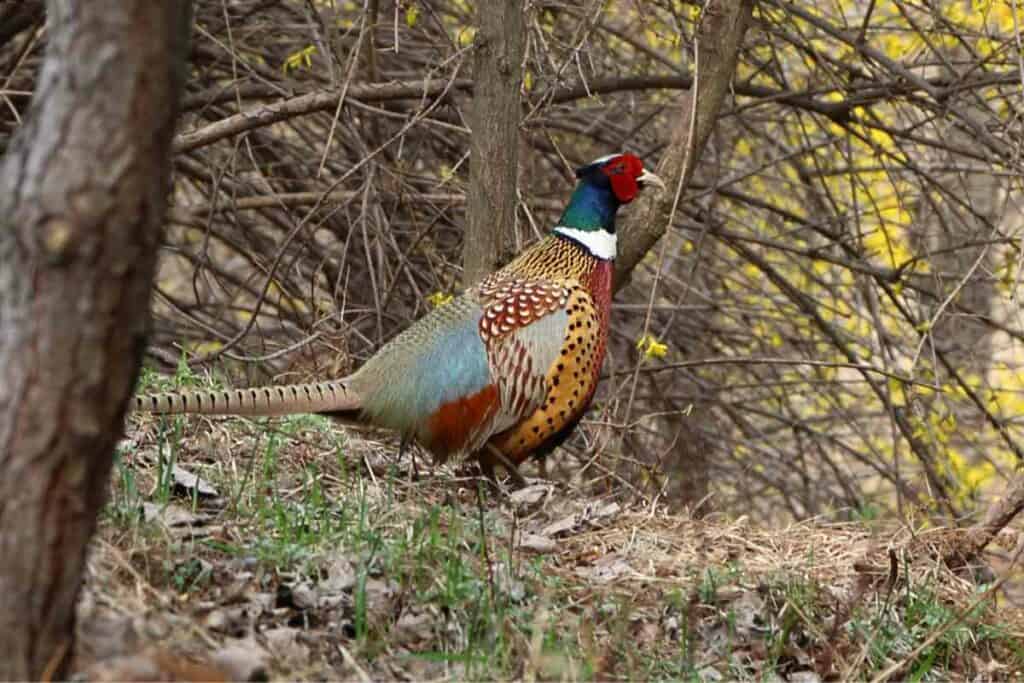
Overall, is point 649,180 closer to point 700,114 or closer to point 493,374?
point 700,114

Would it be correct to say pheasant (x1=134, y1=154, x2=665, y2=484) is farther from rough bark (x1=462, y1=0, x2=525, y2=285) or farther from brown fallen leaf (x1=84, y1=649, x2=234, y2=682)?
brown fallen leaf (x1=84, y1=649, x2=234, y2=682)

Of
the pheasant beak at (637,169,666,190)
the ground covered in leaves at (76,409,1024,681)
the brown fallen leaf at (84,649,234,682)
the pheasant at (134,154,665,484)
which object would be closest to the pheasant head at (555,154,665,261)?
the pheasant beak at (637,169,666,190)

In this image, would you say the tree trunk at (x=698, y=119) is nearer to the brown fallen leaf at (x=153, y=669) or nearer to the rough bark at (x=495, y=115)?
the rough bark at (x=495, y=115)

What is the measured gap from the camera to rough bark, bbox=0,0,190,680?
2.40 metres

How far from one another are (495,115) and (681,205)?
1564 millimetres

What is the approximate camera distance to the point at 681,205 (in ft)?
21.3

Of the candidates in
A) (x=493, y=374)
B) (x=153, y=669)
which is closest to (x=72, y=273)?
(x=153, y=669)

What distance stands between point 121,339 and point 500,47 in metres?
2.94

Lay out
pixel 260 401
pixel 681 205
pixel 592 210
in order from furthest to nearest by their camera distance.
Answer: pixel 681 205, pixel 592 210, pixel 260 401

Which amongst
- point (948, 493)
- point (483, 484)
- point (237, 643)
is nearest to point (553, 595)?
point (237, 643)

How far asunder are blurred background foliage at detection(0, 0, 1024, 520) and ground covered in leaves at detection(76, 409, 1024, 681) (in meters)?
0.96

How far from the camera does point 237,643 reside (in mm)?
3166

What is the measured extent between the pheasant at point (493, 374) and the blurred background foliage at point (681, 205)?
36cm

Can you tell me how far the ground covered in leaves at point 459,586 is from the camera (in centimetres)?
325
